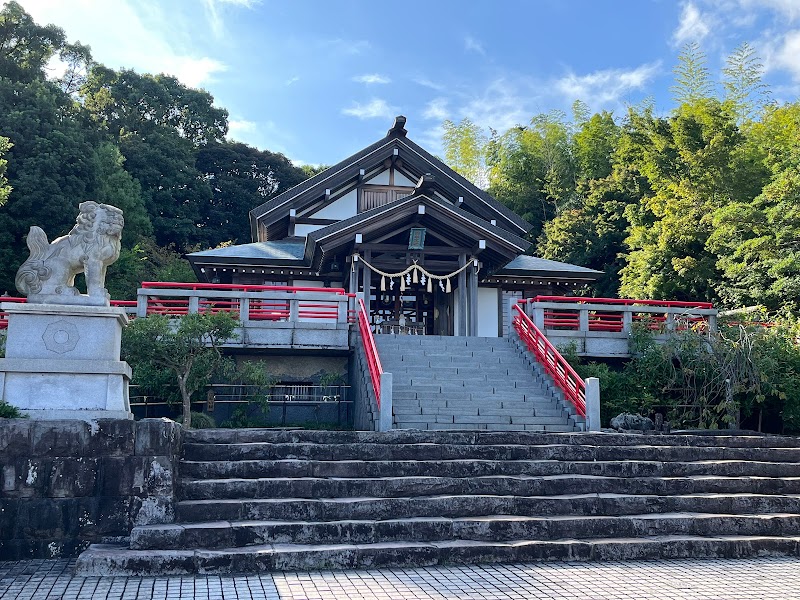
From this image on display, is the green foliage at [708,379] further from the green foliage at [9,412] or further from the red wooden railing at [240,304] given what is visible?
the green foliage at [9,412]

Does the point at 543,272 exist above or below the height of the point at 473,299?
above

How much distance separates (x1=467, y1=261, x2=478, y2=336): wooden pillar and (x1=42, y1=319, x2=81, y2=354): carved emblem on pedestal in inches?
428

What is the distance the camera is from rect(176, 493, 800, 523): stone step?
22.7ft

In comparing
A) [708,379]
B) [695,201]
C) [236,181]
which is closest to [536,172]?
[695,201]

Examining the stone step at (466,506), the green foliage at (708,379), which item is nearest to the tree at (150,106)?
the green foliage at (708,379)

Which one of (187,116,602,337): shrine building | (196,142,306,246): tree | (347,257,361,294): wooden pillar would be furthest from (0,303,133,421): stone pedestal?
(196,142,306,246): tree

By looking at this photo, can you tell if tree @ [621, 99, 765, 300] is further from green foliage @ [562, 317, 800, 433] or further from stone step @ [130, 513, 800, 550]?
stone step @ [130, 513, 800, 550]

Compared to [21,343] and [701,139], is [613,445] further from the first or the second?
[701,139]

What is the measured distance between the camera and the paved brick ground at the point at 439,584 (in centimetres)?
547

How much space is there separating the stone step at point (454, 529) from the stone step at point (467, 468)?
0.85 metres

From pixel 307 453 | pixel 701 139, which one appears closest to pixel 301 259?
pixel 307 453

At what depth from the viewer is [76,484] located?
666cm

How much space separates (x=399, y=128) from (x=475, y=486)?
48.0ft

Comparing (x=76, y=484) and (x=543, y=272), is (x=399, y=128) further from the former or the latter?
(x=76, y=484)
